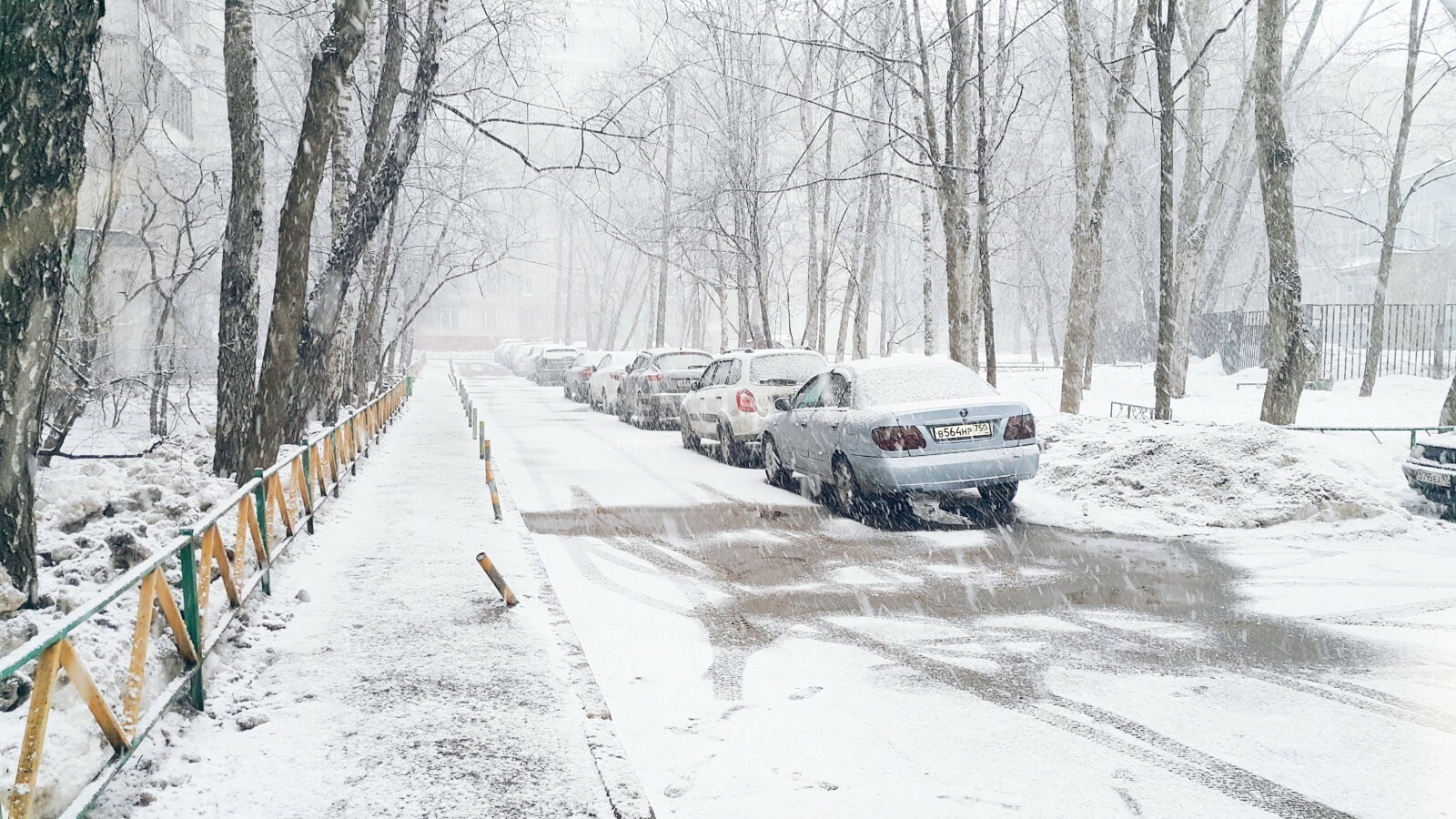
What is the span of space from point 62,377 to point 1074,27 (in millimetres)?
Answer: 16041

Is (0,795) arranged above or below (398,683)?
above

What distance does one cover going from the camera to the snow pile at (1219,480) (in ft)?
33.1

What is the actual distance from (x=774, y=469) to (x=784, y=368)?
2951mm

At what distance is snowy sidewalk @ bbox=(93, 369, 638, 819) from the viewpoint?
4.21 m

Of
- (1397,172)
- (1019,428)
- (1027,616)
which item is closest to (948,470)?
(1019,428)

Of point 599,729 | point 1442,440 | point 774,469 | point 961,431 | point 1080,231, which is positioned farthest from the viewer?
point 1080,231

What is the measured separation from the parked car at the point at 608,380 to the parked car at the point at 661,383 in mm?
1666

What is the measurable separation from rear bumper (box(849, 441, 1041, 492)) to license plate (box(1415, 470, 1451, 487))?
11.8ft

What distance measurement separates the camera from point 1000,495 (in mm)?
11422

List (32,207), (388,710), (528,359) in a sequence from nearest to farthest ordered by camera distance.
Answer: (388,710)
(32,207)
(528,359)

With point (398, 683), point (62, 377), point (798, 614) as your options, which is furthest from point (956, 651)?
point (62, 377)

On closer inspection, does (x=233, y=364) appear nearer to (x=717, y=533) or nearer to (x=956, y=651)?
(x=717, y=533)

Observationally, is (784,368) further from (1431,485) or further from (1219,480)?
(1431,485)

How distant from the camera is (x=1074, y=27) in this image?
17625 mm
